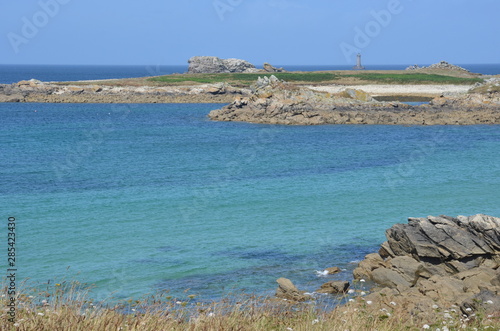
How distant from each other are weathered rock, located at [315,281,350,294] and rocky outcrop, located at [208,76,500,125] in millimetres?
54155

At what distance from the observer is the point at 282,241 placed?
74.3 ft

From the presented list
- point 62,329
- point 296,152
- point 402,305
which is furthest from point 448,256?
point 296,152

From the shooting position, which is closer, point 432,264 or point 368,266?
point 368,266

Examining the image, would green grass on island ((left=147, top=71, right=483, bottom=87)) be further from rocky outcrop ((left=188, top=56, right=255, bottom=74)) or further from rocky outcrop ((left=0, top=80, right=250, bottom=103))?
rocky outcrop ((left=188, top=56, right=255, bottom=74))

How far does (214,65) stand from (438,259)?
150319 millimetres

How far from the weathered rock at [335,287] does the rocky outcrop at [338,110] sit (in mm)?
54155

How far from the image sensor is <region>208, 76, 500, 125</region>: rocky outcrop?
2837 inches

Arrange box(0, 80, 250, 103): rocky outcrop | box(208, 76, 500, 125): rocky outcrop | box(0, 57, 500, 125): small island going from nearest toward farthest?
box(208, 76, 500, 125): rocky outcrop → box(0, 57, 500, 125): small island → box(0, 80, 250, 103): rocky outcrop

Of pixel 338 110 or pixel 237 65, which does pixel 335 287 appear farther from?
pixel 237 65

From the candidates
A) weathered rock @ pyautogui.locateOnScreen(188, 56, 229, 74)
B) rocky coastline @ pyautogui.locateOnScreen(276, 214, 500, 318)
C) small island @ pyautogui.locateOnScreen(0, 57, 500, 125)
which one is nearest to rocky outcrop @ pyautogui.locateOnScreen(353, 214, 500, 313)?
rocky coastline @ pyautogui.locateOnScreen(276, 214, 500, 318)

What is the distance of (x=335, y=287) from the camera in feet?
55.3

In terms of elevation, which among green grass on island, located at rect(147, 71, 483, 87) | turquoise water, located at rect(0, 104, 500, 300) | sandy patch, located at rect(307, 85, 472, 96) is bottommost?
turquoise water, located at rect(0, 104, 500, 300)

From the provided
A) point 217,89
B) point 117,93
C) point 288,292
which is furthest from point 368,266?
point 117,93

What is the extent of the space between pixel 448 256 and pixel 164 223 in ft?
37.8
